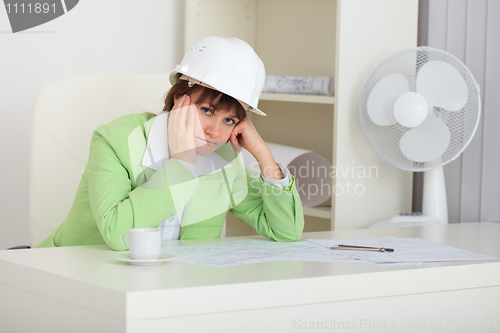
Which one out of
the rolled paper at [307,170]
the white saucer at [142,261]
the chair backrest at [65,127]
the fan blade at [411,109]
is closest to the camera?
the white saucer at [142,261]

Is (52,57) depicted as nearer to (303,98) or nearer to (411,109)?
(303,98)

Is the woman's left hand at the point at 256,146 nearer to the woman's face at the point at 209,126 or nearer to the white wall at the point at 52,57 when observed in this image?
the woman's face at the point at 209,126

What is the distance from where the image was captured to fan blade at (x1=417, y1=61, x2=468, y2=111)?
168 centimetres

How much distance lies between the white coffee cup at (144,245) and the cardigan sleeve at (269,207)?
15.7 inches

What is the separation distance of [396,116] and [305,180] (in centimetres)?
55

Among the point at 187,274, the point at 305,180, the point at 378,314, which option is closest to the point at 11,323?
the point at 187,274

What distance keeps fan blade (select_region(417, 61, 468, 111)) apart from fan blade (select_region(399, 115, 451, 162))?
0.06 meters

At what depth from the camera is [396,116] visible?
1687mm

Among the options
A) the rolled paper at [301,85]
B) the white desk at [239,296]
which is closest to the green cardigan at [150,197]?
the white desk at [239,296]

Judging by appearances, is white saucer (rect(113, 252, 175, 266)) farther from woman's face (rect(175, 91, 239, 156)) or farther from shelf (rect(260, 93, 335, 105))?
shelf (rect(260, 93, 335, 105))

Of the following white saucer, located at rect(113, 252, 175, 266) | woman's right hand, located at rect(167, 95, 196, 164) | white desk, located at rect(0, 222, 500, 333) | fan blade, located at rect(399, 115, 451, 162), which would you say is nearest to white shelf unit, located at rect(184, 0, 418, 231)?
fan blade, located at rect(399, 115, 451, 162)

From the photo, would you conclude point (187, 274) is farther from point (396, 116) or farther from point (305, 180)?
point (305, 180)

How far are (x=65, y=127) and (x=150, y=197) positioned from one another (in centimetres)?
52

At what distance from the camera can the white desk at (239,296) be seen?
77cm
